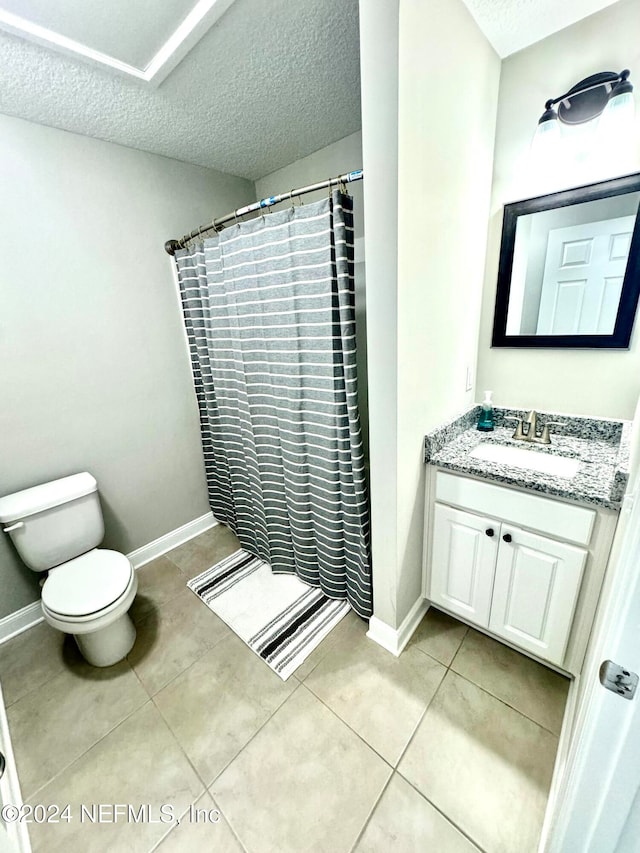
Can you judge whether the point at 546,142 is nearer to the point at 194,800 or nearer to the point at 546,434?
the point at 546,434

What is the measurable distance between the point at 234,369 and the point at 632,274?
1778mm

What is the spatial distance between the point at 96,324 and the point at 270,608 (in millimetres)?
1765

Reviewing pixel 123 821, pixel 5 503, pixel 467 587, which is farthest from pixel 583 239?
pixel 5 503

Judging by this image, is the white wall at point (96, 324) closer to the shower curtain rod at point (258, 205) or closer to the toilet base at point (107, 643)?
the shower curtain rod at point (258, 205)

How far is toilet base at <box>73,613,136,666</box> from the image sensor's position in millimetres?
1501

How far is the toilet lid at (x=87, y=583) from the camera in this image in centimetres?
140

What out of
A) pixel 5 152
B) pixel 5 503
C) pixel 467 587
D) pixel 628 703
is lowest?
pixel 467 587

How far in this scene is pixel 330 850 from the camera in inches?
39.1

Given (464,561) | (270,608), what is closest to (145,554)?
(270,608)

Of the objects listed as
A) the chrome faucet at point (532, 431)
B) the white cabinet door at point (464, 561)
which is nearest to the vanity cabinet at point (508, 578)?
the white cabinet door at point (464, 561)

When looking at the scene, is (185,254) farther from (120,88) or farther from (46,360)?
(46,360)

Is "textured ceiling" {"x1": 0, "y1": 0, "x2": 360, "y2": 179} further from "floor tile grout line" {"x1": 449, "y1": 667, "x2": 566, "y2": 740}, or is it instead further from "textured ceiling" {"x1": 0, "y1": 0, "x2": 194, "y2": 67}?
"floor tile grout line" {"x1": 449, "y1": 667, "x2": 566, "y2": 740}

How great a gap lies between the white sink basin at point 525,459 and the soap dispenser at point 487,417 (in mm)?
131

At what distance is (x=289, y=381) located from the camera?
1.57 metres
